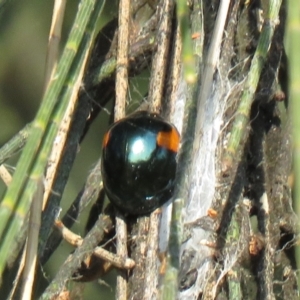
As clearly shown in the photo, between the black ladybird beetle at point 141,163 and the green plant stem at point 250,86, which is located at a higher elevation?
the green plant stem at point 250,86

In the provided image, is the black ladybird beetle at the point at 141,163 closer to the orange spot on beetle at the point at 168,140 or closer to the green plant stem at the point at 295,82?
the orange spot on beetle at the point at 168,140

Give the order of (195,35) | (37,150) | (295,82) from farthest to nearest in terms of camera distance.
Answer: (195,35)
(37,150)
(295,82)

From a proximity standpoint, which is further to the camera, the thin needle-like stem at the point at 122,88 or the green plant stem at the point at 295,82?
the thin needle-like stem at the point at 122,88

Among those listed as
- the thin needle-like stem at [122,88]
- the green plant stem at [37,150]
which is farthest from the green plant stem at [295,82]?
the thin needle-like stem at [122,88]

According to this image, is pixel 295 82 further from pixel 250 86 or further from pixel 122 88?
pixel 122 88

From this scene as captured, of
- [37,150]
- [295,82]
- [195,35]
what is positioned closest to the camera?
[295,82]

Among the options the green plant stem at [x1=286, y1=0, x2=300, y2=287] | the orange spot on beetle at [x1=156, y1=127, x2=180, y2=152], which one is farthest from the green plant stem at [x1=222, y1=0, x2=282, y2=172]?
the green plant stem at [x1=286, y1=0, x2=300, y2=287]

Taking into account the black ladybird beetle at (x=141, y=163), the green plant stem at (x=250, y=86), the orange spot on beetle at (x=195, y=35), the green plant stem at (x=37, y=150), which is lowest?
the black ladybird beetle at (x=141, y=163)

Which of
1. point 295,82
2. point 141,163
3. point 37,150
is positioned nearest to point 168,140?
point 141,163
